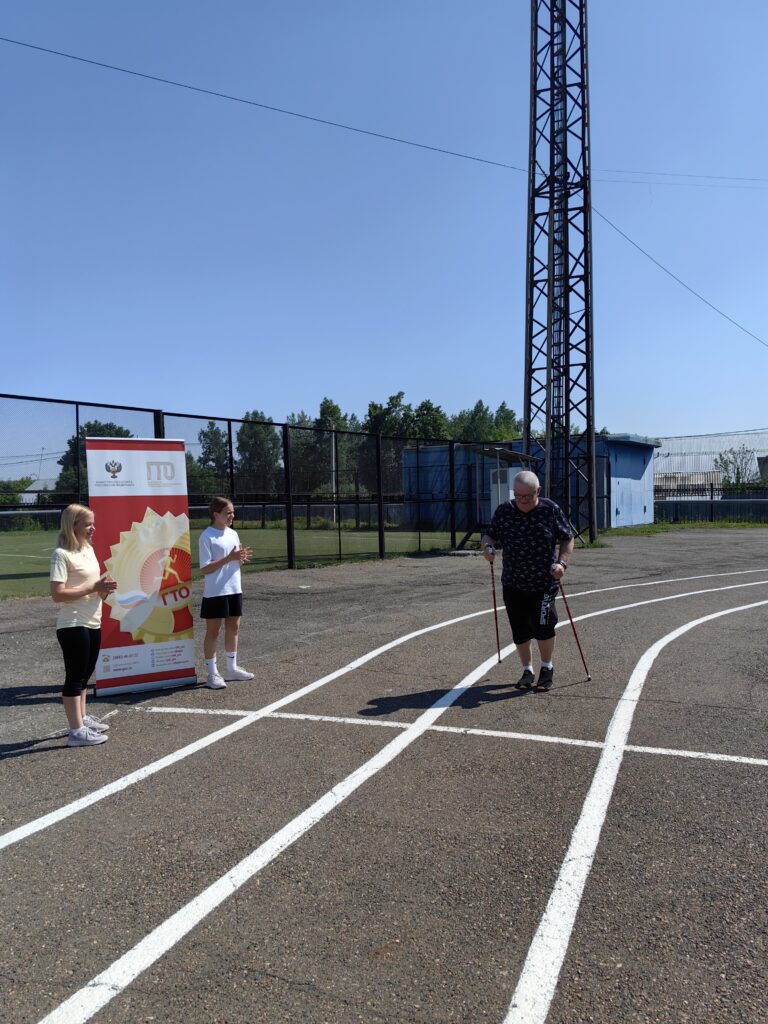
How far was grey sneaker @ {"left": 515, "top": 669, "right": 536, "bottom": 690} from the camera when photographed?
6961 millimetres

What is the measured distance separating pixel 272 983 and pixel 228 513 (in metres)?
5.04

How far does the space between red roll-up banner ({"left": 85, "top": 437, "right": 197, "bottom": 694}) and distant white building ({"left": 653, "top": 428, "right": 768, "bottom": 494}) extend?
4769 centimetres

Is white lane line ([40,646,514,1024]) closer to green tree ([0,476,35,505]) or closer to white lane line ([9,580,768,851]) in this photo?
white lane line ([9,580,768,851])

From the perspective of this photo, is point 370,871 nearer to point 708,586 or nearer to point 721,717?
point 721,717

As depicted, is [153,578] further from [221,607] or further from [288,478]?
[288,478]

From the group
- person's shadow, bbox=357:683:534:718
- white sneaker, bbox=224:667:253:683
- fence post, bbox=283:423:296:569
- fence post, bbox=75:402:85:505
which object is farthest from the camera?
fence post, bbox=283:423:296:569

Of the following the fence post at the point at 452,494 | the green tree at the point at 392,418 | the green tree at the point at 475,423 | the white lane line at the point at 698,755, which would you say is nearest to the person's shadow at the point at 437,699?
the white lane line at the point at 698,755

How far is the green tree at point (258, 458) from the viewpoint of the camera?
715 inches

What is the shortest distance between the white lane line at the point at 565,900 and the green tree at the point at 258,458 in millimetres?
13520

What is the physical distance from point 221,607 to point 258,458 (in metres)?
12.0

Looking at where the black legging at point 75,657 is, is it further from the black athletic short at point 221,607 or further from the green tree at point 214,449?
the green tree at point 214,449

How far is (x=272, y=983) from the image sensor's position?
2.83 meters

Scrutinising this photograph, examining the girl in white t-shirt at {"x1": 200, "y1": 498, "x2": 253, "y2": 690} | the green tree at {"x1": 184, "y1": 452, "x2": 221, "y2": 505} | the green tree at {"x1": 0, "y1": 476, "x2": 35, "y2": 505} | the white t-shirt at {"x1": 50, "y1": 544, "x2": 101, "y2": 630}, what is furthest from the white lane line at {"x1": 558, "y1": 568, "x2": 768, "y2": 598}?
the green tree at {"x1": 0, "y1": 476, "x2": 35, "y2": 505}

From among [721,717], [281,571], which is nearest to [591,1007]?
[721,717]
